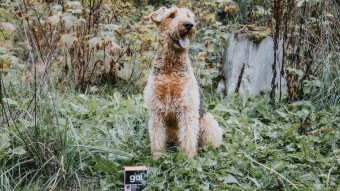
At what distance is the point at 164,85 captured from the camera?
3.57 m

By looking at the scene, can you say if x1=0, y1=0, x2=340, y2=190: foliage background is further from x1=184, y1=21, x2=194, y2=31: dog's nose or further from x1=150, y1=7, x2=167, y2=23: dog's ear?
x1=184, y1=21, x2=194, y2=31: dog's nose

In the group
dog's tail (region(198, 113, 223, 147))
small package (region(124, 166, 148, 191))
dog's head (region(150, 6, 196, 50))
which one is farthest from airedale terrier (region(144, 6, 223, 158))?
small package (region(124, 166, 148, 191))

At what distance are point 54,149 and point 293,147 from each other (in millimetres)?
2248

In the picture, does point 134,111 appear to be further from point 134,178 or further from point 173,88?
point 134,178

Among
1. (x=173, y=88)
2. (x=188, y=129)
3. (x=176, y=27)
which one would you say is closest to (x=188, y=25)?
(x=176, y=27)

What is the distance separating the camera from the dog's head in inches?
135

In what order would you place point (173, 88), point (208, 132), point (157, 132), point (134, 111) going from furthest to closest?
1. point (134, 111)
2. point (208, 132)
3. point (157, 132)
4. point (173, 88)

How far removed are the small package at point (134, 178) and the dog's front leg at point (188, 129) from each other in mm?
656

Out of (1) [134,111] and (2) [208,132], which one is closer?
(2) [208,132]

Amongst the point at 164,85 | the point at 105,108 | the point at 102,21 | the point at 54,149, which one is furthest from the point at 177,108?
the point at 102,21

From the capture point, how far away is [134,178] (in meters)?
3.08

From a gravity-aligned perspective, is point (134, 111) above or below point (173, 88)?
below

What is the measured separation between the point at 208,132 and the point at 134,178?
1082 millimetres

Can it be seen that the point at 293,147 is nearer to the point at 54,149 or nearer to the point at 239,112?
the point at 239,112
